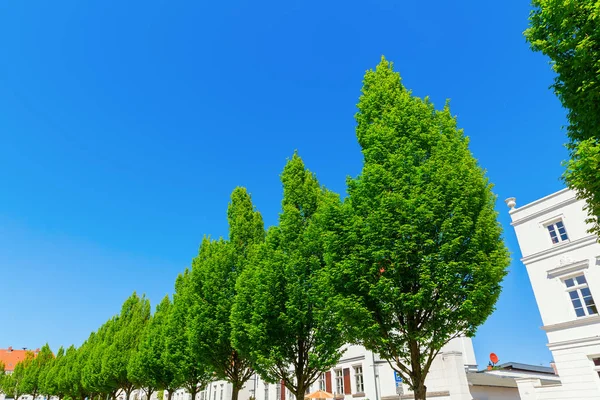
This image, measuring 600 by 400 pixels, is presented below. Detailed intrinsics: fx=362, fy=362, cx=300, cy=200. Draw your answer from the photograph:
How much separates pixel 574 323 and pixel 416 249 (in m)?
18.4

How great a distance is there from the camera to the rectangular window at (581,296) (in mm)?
22141

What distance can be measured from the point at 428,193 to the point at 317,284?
5.89m

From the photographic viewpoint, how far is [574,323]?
2223 centimetres

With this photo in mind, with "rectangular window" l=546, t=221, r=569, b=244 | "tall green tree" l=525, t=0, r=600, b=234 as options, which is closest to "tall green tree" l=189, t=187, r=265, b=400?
"tall green tree" l=525, t=0, r=600, b=234

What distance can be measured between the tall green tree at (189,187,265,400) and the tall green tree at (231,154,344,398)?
13.5 feet

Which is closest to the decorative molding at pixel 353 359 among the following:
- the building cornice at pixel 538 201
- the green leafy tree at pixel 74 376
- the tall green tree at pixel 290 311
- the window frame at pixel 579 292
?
the tall green tree at pixel 290 311

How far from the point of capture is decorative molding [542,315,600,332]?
21.4 meters

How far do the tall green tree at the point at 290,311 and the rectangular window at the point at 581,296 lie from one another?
1737cm

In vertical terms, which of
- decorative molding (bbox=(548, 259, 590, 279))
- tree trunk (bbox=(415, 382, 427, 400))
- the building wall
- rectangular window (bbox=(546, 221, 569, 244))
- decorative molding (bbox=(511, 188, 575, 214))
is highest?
decorative molding (bbox=(511, 188, 575, 214))

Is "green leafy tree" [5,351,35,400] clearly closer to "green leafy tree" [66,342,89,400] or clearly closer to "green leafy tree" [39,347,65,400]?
"green leafy tree" [39,347,65,400]

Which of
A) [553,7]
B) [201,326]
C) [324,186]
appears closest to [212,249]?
[201,326]

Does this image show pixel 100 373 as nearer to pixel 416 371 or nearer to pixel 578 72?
pixel 416 371

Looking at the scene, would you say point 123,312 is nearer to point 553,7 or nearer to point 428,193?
point 428,193

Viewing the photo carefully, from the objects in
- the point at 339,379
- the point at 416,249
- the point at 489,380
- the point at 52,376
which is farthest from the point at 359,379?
the point at 52,376
